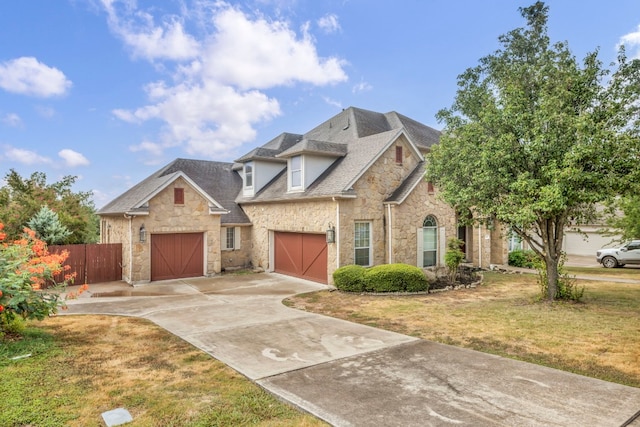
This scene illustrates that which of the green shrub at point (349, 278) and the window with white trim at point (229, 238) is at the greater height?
the window with white trim at point (229, 238)

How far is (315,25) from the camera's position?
17781mm

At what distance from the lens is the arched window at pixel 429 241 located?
56.3 feet

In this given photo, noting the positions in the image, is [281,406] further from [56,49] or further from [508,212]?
[56,49]

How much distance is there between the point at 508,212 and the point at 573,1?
825 centimetres

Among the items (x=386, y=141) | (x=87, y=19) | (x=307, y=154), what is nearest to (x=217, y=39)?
(x=87, y=19)

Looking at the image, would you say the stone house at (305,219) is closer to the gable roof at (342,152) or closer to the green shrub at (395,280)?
the gable roof at (342,152)

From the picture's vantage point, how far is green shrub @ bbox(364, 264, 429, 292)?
13.5 meters

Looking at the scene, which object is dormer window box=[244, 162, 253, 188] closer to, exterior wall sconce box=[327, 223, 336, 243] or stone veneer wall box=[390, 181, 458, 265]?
exterior wall sconce box=[327, 223, 336, 243]

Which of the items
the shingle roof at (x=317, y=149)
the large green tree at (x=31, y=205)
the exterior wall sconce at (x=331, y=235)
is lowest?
the exterior wall sconce at (x=331, y=235)

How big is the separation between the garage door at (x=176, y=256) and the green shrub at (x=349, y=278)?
24.5 ft

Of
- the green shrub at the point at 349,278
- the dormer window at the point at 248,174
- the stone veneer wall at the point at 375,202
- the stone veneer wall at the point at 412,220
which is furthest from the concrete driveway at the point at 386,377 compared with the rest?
the dormer window at the point at 248,174

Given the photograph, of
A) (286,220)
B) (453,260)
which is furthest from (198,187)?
(453,260)

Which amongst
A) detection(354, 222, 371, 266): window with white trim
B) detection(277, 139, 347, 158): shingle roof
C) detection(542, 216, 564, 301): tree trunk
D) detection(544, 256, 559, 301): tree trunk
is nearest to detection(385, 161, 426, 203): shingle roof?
detection(354, 222, 371, 266): window with white trim

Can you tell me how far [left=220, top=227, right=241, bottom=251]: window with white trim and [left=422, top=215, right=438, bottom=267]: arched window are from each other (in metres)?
9.90
